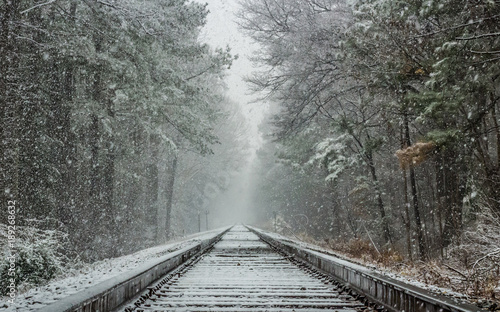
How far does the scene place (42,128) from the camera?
14.9m

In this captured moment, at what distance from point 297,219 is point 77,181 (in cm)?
3365

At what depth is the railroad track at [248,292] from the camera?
13.9 ft

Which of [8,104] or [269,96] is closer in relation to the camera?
[8,104]

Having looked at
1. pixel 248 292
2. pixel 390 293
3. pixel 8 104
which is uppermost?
pixel 8 104

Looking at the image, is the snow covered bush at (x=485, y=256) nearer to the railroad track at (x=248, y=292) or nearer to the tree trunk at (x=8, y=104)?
the railroad track at (x=248, y=292)

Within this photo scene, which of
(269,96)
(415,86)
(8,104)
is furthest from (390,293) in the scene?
(269,96)

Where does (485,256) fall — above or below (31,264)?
above

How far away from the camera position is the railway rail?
3545 millimetres

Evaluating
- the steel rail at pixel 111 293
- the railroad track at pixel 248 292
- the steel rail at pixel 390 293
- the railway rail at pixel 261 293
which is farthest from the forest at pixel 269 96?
the steel rail at pixel 111 293

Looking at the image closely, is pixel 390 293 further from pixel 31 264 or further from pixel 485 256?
pixel 31 264

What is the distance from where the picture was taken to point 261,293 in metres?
4.99

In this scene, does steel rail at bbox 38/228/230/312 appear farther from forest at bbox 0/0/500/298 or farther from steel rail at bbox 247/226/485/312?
forest at bbox 0/0/500/298

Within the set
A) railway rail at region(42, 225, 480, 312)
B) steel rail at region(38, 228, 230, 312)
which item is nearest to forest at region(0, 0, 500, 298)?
railway rail at region(42, 225, 480, 312)

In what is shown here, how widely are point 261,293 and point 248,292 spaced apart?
0.19 metres
